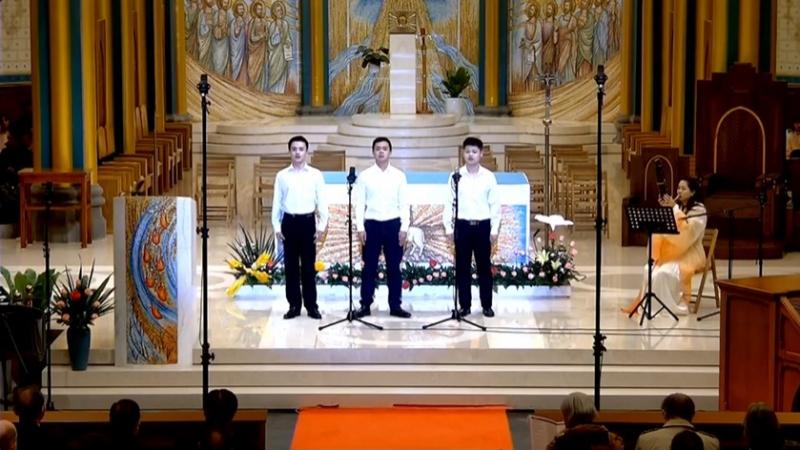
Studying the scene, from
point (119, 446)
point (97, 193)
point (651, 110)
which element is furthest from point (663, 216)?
point (651, 110)

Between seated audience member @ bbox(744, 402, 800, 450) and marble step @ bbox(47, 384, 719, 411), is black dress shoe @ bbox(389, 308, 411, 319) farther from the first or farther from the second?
seated audience member @ bbox(744, 402, 800, 450)

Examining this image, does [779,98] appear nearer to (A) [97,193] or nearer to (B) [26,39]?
(A) [97,193]

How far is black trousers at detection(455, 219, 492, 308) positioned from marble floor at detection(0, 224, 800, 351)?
11.4 inches

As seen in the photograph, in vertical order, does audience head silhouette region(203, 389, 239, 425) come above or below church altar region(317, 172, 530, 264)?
below

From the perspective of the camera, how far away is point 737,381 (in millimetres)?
9711

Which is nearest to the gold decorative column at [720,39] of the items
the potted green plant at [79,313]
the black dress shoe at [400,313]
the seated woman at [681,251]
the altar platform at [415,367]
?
the seated woman at [681,251]

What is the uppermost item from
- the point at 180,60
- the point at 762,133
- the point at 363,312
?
the point at 180,60

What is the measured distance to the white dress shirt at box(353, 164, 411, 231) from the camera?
11750mm

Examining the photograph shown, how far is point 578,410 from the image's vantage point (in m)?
6.90

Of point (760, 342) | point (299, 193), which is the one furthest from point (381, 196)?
point (760, 342)

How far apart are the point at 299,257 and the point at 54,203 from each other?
16.9ft

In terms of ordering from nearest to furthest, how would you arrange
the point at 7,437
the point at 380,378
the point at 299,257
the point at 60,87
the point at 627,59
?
the point at 7,437 < the point at 380,378 < the point at 299,257 < the point at 60,87 < the point at 627,59

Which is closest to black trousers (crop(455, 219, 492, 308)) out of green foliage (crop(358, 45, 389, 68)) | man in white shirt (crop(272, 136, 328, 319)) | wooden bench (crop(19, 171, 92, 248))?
man in white shirt (crop(272, 136, 328, 319))

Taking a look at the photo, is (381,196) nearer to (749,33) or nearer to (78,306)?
(78,306)
